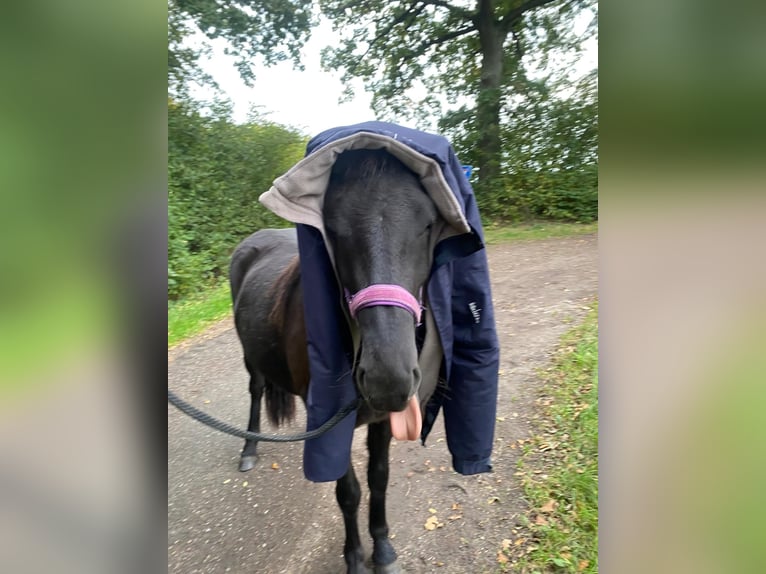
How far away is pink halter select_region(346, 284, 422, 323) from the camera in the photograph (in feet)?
4.73

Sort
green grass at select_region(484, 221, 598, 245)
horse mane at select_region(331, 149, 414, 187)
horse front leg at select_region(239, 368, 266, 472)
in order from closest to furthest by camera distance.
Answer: horse mane at select_region(331, 149, 414, 187) → horse front leg at select_region(239, 368, 266, 472) → green grass at select_region(484, 221, 598, 245)

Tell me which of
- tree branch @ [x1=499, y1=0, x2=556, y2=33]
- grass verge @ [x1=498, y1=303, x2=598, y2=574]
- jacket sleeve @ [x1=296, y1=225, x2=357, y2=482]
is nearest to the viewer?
jacket sleeve @ [x1=296, y1=225, x2=357, y2=482]

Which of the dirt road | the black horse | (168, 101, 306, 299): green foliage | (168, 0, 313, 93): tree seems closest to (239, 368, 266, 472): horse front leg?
the dirt road

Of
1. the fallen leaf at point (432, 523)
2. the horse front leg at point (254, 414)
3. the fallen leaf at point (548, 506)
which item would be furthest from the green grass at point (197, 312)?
the fallen leaf at point (548, 506)

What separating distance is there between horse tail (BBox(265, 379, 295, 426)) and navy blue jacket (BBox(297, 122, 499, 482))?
1.64 meters

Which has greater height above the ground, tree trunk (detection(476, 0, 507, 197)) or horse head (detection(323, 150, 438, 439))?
tree trunk (detection(476, 0, 507, 197))

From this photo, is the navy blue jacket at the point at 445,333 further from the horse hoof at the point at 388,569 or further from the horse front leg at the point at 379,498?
the horse hoof at the point at 388,569

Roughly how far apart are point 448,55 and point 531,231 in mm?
5922

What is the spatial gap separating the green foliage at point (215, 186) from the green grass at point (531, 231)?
535cm

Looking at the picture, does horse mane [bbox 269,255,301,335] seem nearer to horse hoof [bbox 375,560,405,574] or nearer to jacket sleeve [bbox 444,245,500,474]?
jacket sleeve [bbox 444,245,500,474]
